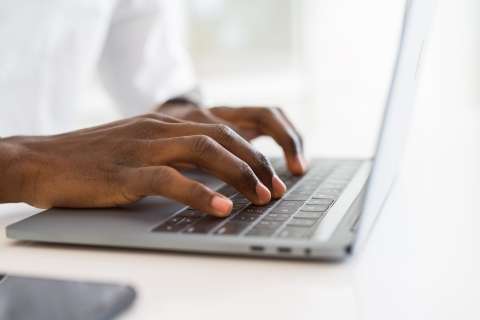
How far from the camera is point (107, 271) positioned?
49 cm

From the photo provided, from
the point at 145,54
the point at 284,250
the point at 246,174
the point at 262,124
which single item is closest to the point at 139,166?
the point at 246,174

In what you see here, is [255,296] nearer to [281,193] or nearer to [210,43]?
[281,193]

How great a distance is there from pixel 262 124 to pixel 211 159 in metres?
0.32

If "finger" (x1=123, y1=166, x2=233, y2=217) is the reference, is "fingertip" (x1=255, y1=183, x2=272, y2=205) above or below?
below

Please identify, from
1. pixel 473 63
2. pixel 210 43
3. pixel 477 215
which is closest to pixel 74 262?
pixel 477 215

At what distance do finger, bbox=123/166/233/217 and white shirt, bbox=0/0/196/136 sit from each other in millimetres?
618

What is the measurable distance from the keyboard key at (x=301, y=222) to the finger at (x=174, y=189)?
6 cm

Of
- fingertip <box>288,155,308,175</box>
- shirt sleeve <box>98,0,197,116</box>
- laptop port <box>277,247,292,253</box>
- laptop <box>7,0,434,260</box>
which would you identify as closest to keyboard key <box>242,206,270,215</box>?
laptop <box>7,0,434,260</box>

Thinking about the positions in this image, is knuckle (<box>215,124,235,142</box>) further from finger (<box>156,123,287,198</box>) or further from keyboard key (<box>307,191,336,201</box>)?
keyboard key (<box>307,191,336,201</box>)

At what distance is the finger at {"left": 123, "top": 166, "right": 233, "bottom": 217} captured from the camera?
1.84 ft

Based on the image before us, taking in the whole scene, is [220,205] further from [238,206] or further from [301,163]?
[301,163]

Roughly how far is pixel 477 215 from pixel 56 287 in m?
0.43

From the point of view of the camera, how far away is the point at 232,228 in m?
0.53

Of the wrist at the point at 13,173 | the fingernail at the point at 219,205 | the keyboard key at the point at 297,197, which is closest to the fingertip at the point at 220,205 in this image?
the fingernail at the point at 219,205
